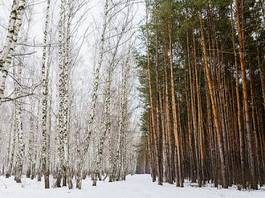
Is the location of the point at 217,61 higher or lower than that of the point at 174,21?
lower

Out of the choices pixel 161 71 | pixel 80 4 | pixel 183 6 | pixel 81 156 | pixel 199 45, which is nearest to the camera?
pixel 81 156

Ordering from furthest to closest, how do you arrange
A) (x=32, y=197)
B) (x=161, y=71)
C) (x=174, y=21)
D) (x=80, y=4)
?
(x=161, y=71) < (x=174, y=21) < (x=80, y=4) < (x=32, y=197)

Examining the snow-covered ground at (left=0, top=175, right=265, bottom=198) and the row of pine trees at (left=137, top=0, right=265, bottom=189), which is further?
the row of pine trees at (left=137, top=0, right=265, bottom=189)

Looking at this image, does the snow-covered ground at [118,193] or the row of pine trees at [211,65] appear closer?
the snow-covered ground at [118,193]

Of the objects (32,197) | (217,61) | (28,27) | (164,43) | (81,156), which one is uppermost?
(28,27)

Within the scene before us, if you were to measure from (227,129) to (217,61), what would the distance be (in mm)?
4212

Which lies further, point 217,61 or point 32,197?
point 217,61

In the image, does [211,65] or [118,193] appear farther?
[211,65]

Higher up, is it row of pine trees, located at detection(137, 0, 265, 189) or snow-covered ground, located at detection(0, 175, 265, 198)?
row of pine trees, located at detection(137, 0, 265, 189)

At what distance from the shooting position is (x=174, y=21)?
19328mm

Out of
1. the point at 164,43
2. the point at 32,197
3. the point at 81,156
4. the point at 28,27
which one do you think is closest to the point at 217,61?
the point at 164,43

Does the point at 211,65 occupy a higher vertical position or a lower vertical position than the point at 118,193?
higher

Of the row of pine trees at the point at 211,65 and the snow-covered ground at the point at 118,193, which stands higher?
the row of pine trees at the point at 211,65

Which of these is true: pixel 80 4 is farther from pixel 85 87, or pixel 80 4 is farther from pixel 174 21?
pixel 85 87
